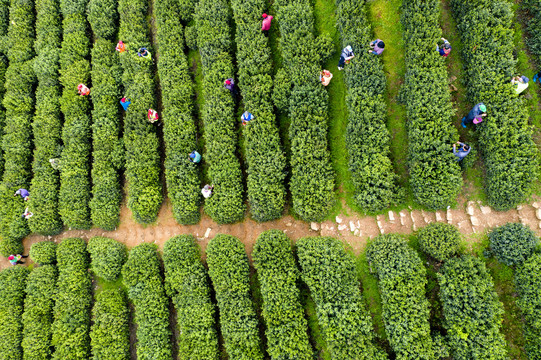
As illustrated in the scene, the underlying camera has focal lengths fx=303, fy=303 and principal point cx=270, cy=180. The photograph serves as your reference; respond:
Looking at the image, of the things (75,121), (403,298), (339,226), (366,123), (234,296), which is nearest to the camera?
(403,298)

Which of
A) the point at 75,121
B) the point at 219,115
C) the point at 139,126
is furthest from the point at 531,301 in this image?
the point at 75,121

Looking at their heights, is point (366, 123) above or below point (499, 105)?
above

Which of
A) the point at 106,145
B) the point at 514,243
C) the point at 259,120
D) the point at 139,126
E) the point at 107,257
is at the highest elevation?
the point at 139,126

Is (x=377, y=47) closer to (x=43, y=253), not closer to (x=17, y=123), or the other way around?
(x=43, y=253)

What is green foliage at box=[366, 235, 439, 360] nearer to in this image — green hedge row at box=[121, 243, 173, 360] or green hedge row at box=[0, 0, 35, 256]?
green hedge row at box=[121, 243, 173, 360]

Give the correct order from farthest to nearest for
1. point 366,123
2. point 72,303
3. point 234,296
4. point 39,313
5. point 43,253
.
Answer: point 43,253, point 39,313, point 72,303, point 366,123, point 234,296

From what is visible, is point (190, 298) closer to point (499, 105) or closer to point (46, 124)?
point (46, 124)

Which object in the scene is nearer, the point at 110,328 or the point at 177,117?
the point at 110,328
